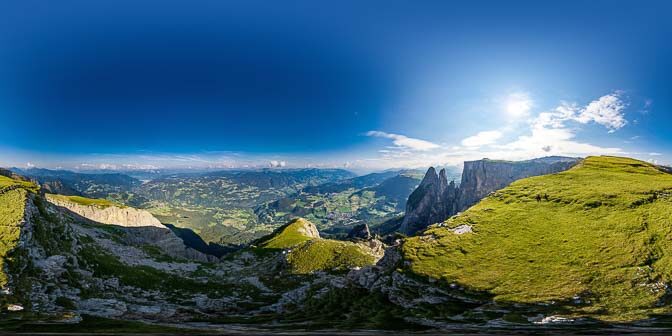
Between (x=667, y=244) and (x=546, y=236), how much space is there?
2863 centimetres

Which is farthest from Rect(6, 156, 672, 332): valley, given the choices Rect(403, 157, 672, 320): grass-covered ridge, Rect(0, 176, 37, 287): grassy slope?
Rect(0, 176, 37, 287): grassy slope

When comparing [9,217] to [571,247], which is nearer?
[571,247]

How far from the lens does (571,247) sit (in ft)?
329

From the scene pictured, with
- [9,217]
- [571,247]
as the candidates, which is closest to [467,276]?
[571,247]

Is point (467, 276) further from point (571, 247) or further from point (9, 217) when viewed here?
point (9, 217)

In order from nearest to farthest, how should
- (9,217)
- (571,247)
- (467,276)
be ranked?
(571,247), (467,276), (9,217)

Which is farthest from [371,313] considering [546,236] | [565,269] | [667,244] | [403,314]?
[667,244]

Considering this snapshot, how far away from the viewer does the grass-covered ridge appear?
7694 cm

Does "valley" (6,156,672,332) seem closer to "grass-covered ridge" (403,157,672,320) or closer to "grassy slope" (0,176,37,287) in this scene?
"grass-covered ridge" (403,157,672,320)

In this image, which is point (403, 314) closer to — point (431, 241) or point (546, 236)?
point (431, 241)

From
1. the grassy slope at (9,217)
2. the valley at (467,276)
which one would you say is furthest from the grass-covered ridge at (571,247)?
the grassy slope at (9,217)

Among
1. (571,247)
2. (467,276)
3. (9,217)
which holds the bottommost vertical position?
(467,276)

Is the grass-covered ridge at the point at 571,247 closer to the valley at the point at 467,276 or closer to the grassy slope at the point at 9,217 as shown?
the valley at the point at 467,276

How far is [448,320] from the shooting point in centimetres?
7800
